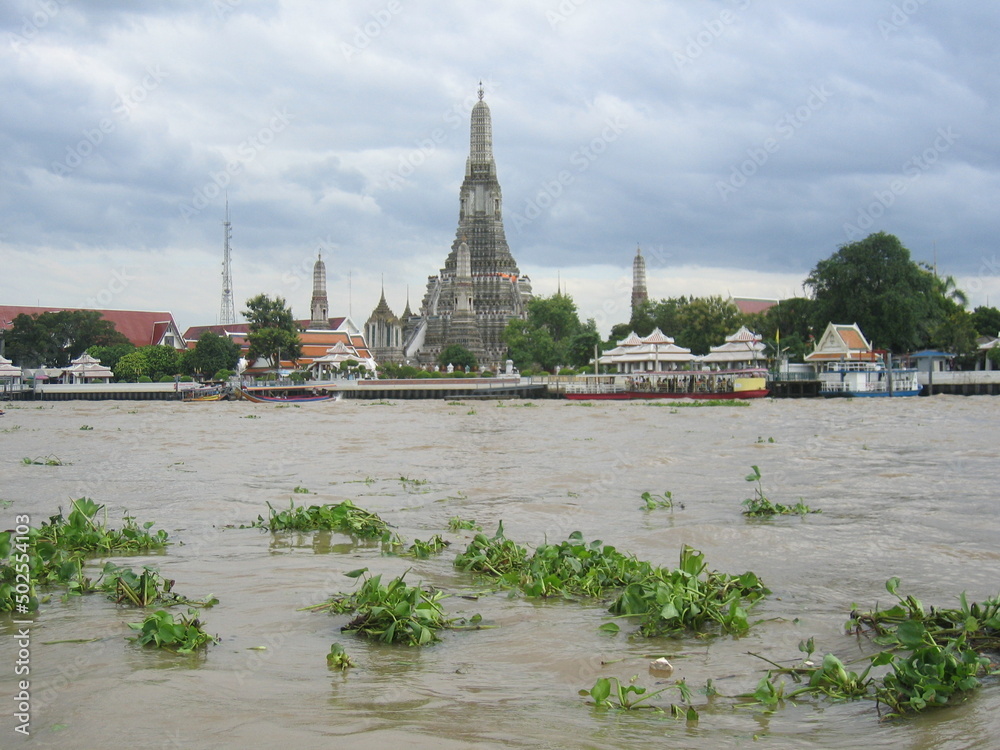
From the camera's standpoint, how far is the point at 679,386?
45594mm

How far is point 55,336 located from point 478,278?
37.6 m

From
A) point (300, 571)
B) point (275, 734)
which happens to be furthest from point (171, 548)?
point (275, 734)

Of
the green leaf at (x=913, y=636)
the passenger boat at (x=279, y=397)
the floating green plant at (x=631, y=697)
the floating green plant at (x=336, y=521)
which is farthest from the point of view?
the passenger boat at (x=279, y=397)

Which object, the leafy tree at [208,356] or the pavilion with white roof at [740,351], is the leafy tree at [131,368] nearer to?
the leafy tree at [208,356]

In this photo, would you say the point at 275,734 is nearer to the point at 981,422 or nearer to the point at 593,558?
the point at 593,558

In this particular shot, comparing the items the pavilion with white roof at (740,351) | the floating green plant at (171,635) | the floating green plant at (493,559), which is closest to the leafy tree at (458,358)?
the pavilion with white roof at (740,351)

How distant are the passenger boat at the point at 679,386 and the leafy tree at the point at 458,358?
26527mm

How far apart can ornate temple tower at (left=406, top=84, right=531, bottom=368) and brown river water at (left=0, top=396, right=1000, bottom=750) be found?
68.0 m

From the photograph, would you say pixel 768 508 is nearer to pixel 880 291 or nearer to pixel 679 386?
pixel 679 386

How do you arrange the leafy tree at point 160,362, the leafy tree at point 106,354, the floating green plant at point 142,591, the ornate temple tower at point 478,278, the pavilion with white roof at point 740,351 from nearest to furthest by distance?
1. the floating green plant at point 142,591
2. the pavilion with white roof at point 740,351
3. the leafy tree at point 160,362
4. the leafy tree at point 106,354
5. the ornate temple tower at point 478,278

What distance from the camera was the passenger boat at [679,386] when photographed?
42375 mm

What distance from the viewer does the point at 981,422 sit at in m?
21.8

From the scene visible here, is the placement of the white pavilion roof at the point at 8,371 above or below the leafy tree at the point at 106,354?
below

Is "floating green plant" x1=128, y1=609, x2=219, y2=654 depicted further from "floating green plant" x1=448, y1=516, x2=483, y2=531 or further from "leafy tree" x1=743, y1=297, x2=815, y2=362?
"leafy tree" x1=743, y1=297, x2=815, y2=362
